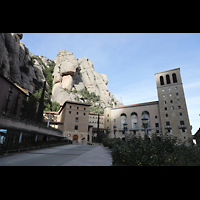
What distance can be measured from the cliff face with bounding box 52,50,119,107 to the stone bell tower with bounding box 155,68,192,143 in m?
46.1

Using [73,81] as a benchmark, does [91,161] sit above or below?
below

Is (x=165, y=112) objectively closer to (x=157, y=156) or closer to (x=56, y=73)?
(x=157, y=156)

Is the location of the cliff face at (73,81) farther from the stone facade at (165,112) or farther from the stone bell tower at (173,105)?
the stone bell tower at (173,105)

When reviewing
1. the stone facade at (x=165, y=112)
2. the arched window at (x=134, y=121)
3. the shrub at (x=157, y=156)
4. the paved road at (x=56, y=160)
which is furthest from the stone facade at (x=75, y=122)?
the shrub at (x=157, y=156)

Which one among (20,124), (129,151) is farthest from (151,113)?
(129,151)

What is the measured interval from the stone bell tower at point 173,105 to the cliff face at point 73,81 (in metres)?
46.1

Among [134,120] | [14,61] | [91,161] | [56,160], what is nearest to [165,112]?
[134,120]

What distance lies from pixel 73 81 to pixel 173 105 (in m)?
58.4

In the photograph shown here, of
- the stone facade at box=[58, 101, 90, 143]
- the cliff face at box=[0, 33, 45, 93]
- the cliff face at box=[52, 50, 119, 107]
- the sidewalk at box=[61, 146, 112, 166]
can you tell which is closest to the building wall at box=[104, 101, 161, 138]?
the stone facade at box=[58, 101, 90, 143]

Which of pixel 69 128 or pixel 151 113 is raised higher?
pixel 151 113

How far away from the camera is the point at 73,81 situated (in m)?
79.6
